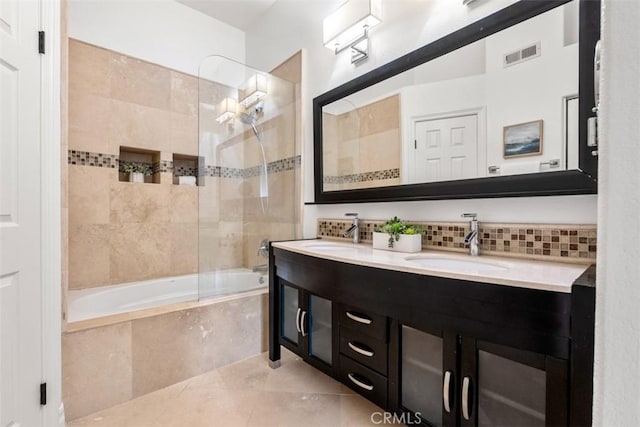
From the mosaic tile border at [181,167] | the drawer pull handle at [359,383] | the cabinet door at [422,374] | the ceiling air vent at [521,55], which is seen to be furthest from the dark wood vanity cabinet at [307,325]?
the ceiling air vent at [521,55]

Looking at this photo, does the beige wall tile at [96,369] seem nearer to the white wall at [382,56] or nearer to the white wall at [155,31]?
the white wall at [382,56]

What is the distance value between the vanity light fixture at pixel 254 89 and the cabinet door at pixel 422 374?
2158mm

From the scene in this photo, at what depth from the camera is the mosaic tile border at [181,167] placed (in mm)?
2240

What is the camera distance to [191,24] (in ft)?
9.11

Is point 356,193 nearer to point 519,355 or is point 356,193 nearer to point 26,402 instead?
point 519,355

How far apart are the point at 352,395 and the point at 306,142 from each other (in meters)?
1.75

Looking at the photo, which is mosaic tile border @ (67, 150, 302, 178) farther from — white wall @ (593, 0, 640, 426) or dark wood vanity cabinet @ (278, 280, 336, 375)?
white wall @ (593, 0, 640, 426)

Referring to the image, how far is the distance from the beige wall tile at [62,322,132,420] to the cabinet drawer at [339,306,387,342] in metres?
1.19

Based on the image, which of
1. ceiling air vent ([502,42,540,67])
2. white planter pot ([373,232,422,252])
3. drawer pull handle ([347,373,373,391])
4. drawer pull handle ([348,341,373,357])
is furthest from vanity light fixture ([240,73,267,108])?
drawer pull handle ([347,373,373,391])

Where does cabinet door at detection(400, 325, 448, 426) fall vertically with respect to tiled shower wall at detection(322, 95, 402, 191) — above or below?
below

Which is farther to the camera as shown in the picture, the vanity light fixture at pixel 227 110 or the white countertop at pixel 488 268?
the vanity light fixture at pixel 227 110

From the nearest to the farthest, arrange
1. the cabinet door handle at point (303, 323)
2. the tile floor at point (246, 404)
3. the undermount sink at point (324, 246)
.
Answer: the tile floor at point (246, 404) < the cabinet door handle at point (303, 323) < the undermount sink at point (324, 246)

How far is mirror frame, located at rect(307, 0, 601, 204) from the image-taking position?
1.07m

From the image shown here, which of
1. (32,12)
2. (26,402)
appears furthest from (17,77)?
(26,402)
